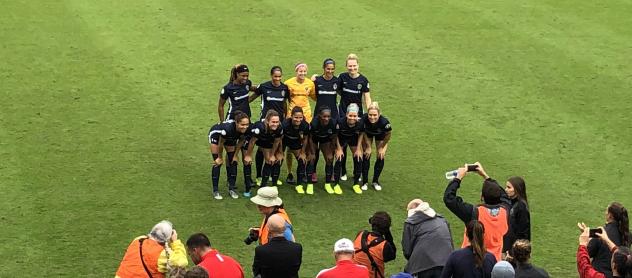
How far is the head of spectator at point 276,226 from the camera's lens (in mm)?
8656

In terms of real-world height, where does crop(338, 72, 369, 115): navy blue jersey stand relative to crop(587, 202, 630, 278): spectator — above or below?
above

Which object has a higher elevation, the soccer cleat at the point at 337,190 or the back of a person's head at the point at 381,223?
the back of a person's head at the point at 381,223

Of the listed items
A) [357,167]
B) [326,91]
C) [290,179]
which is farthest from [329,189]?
[326,91]

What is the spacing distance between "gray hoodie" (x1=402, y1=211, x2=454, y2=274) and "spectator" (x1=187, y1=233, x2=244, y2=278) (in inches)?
73.7

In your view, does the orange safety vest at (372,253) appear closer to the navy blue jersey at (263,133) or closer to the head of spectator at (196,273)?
the head of spectator at (196,273)

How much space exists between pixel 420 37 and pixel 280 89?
6.24 metres

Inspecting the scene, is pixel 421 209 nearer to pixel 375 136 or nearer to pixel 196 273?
pixel 196 273

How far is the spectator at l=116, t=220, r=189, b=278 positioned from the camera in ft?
28.6

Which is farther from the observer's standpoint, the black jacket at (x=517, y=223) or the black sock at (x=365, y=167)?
the black sock at (x=365, y=167)

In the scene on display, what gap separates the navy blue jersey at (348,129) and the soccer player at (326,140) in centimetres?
Result: 7

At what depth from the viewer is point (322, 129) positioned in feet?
43.4

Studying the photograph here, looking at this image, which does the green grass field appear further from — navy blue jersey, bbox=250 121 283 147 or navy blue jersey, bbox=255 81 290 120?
navy blue jersey, bbox=255 81 290 120

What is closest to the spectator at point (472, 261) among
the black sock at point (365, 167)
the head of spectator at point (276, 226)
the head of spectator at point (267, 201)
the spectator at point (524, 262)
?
the spectator at point (524, 262)

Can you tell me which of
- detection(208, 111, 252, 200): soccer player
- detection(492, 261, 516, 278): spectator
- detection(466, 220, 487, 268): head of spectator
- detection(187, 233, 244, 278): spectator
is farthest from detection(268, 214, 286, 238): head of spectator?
detection(208, 111, 252, 200): soccer player
